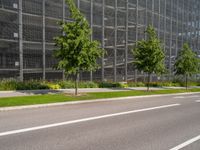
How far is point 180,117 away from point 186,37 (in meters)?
45.0

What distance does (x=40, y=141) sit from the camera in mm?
7820

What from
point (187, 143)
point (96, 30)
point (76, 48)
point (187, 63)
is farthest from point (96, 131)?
point (187, 63)

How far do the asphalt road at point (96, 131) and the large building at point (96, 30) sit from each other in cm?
1415

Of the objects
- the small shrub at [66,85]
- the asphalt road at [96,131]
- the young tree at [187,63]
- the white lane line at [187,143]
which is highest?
the young tree at [187,63]

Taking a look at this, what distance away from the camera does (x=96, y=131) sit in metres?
9.32

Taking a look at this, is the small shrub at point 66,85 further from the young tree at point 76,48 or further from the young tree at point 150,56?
the young tree at point 150,56

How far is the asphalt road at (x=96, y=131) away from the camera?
7.61m

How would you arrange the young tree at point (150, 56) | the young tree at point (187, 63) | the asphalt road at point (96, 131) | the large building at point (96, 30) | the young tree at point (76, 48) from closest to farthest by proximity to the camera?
the asphalt road at point (96, 131) < the young tree at point (76, 48) < the large building at point (96, 30) < the young tree at point (150, 56) < the young tree at point (187, 63)

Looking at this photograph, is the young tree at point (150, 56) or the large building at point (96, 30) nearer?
the large building at point (96, 30)

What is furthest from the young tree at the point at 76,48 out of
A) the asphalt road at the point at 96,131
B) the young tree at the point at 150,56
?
the young tree at the point at 150,56

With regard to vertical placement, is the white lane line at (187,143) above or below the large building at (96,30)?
below

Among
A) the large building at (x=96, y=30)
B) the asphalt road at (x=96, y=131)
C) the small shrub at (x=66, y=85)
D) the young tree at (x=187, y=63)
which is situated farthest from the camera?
the young tree at (x=187, y=63)

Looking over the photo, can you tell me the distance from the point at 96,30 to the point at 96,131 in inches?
1015

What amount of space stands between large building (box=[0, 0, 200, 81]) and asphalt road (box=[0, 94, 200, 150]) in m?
14.1
